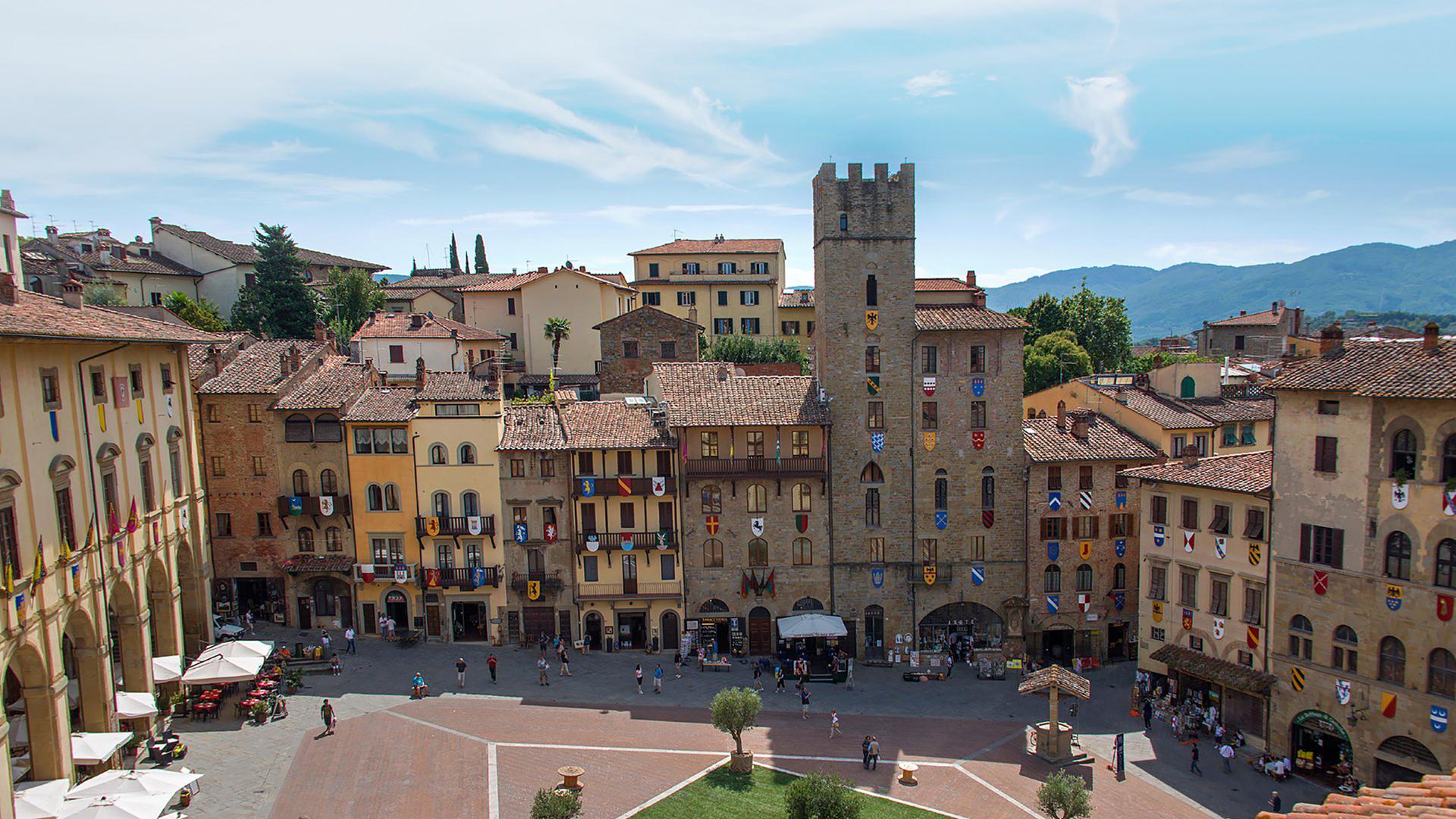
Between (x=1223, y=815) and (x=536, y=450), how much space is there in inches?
1315

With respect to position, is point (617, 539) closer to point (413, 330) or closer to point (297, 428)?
point (297, 428)

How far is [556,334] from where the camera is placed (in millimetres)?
78938

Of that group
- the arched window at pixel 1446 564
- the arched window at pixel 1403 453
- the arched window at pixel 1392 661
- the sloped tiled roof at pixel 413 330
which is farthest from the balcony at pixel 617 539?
the arched window at pixel 1446 564

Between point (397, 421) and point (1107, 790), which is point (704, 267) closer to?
point (397, 421)

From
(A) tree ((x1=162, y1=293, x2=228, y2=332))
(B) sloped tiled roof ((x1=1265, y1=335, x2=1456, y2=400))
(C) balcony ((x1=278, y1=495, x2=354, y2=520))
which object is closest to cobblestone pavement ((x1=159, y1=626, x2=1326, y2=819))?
(C) balcony ((x1=278, y1=495, x2=354, y2=520))

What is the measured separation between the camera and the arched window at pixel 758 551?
50.1 m

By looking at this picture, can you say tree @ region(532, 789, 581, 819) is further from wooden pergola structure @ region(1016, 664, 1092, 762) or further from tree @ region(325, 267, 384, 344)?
tree @ region(325, 267, 384, 344)

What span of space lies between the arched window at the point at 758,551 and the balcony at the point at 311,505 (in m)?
20.9

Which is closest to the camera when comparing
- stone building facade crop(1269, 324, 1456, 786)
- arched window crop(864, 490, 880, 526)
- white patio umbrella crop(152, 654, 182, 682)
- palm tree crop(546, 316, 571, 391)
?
stone building facade crop(1269, 324, 1456, 786)

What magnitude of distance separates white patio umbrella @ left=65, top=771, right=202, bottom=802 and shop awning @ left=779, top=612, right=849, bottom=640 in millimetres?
27109

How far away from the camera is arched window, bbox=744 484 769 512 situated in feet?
164

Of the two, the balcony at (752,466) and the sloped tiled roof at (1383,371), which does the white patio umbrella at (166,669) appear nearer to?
the balcony at (752,466)

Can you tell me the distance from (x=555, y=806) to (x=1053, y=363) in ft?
196

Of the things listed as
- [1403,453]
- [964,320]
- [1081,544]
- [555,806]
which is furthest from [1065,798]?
[964,320]
